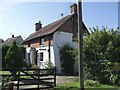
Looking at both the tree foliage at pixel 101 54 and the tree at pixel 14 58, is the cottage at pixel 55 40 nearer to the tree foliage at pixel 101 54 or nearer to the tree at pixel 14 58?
the tree at pixel 14 58

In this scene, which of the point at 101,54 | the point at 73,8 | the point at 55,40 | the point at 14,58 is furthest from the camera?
the point at 73,8

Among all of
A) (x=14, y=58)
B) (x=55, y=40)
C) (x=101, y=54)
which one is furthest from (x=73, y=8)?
(x=101, y=54)

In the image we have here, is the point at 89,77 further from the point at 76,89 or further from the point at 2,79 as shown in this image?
the point at 2,79

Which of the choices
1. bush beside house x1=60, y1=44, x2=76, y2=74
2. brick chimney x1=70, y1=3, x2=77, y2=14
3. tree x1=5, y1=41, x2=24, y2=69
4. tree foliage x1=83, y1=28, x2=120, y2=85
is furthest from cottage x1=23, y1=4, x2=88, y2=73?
tree foliage x1=83, y1=28, x2=120, y2=85

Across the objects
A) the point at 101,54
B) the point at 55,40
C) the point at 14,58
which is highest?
the point at 55,40

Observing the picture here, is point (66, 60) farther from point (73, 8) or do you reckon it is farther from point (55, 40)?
point (73, 8)

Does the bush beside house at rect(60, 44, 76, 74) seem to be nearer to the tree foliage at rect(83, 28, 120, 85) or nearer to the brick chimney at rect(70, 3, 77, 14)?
the brick chimney at rect(70, 3, 77, 14)

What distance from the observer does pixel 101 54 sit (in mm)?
18000

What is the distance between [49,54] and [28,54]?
7962 millimetres

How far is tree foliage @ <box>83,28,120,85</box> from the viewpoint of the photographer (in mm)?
17484

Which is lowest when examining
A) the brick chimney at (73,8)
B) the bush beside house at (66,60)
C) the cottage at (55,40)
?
the bush beside house at (66,60)

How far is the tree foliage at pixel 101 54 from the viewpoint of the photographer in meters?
17.5

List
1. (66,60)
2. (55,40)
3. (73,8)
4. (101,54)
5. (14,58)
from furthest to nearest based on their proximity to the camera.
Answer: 1. (73,8)
2. (14,58)
3. (55,40)
4. (66,60)
5. (101,54)

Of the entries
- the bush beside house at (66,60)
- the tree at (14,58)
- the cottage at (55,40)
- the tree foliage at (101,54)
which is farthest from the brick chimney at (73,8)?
the tree foliage at (101,54)
